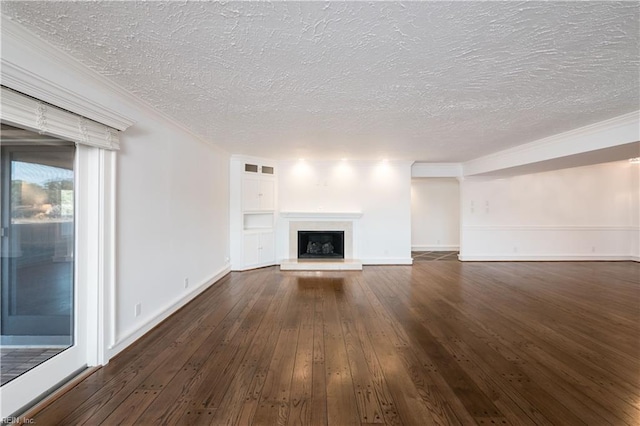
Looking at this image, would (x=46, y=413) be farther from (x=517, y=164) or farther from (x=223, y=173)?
(x=517, y=164)

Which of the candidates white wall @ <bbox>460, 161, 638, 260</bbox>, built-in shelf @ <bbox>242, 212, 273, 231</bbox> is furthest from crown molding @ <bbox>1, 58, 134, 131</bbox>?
white wall @ <bbox>460, 161, 638, 260</bbox>

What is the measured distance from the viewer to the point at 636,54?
188 centimetres

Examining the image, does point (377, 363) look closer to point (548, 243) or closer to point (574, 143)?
point (574, 143)

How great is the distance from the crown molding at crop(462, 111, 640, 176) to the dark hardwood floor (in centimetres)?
223

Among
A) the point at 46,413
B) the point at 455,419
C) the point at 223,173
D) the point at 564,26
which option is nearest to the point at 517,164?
the point at 564,26

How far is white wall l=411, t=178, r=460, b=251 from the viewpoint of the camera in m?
8.66

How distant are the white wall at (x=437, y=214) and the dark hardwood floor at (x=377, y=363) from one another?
4.48 m

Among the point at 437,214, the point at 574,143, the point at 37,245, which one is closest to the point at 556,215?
Result: the point at 437,214

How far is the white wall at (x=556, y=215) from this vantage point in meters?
6.83

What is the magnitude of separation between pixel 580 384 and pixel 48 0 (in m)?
4.31

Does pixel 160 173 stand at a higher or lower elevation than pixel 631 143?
lower

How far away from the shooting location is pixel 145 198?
2848 millimetres

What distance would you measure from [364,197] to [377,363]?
4.44m

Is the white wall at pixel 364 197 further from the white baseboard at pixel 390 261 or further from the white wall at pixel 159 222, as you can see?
the white wall at pixel 159 222
